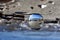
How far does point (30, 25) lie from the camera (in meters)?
3.94

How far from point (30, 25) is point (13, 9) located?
167 cm

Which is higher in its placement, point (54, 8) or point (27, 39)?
point (54, 8)

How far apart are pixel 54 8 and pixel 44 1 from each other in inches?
24.7

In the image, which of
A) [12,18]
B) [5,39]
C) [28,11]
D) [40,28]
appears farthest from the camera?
[28,11]

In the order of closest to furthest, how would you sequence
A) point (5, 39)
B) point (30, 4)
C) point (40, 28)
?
point (5, 39) < point (40, 28) < point (30, 4)

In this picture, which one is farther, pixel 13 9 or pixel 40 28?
pixel 13 9

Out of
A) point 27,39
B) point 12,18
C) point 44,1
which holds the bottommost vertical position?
point 27,39

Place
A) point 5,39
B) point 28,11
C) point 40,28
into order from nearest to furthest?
1. point 5,39
2. point 40,28
3. point 28,11

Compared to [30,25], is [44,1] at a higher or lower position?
higher

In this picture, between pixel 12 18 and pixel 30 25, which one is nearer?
pixel 30 25

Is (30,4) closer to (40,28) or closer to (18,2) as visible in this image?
(18,2)

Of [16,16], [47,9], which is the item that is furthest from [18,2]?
[16,16]

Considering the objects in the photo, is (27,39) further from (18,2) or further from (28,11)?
(18,2)

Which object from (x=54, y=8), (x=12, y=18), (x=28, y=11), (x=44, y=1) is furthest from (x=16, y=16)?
(x=44, y=1)
